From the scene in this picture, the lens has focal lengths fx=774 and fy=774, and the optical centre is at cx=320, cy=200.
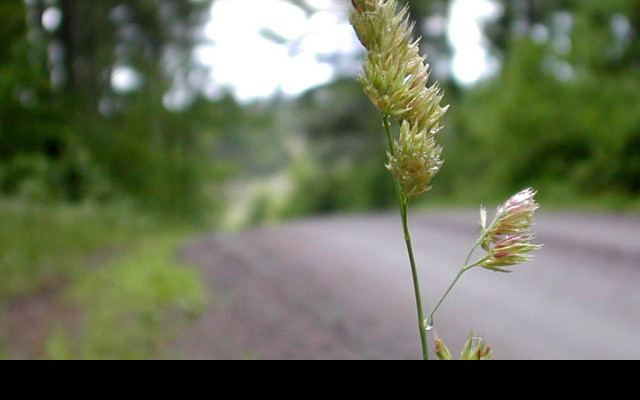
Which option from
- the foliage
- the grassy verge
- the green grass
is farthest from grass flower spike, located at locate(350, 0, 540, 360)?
the foliage

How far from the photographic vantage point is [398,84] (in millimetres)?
826

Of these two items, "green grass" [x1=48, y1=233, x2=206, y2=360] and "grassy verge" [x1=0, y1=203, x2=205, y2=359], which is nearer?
"green grass" [x1=48, y1=233, x2=206, y2=360]

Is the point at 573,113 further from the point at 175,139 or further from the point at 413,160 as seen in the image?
the point at 413,160

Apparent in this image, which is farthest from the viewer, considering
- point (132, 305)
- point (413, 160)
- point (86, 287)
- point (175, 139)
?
point (175, 139)

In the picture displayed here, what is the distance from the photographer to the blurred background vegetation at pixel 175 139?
8852 millimetres

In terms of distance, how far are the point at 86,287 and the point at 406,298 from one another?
426cm

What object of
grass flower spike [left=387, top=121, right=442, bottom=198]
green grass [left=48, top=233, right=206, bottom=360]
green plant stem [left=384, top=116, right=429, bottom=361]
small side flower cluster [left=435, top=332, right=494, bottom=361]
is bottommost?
green grass [left=48, top=233, right=206, bottom=360]

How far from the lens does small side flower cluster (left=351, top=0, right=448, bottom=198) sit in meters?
0.82

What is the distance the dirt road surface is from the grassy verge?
0.47 metres

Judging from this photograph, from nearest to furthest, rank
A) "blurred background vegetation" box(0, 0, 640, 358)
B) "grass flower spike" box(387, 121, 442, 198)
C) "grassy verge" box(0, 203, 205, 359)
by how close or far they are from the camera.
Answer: "grass flower spike" box(387, 121, 442, 198) → "grassy verge" box(0, 203, 205, 359) → "blurred background vegetation" box(0, 0, 640, 358)

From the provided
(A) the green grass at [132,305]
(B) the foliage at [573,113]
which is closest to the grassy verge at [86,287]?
(A) the green grass at [132,305]

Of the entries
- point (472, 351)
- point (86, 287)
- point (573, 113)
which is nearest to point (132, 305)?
point (86, 287)

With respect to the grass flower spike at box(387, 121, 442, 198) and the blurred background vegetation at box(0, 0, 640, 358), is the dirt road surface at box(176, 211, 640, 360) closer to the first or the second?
the blurred background vegetation at box(0, 0, 640, 358)

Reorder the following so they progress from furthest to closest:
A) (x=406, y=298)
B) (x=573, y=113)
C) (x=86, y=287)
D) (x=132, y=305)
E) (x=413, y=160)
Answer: (x=573, y=113) < (x=86, y=287) < (x=406, y=298) < (x=132, y=305) < (x=413, y=160)
